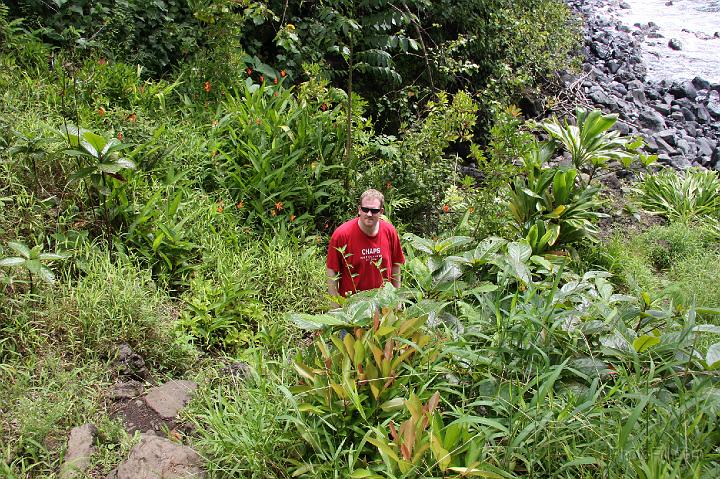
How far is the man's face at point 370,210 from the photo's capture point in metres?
3.59

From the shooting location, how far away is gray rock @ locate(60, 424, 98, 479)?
A: 106 inches

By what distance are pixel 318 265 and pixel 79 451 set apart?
238 centimetres

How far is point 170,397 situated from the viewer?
3.34 metres

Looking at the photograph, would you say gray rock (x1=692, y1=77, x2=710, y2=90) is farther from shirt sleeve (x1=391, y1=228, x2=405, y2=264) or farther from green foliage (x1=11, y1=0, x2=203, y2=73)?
shirt sleeve (x1=391, y1=228, x2=405, y2=264)

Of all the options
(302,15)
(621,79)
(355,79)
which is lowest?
(621,79)

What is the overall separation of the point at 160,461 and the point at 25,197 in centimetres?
245

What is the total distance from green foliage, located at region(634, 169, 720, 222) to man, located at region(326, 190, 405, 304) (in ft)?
15.8

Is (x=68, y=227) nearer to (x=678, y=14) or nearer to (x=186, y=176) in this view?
(x=186, y=176)

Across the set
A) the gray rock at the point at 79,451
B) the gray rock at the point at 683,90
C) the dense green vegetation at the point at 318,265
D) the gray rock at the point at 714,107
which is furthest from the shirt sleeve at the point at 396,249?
the gray rock at the point at 683,90

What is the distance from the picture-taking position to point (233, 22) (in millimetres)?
5840

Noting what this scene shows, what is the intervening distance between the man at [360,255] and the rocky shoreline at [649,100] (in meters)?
6.77

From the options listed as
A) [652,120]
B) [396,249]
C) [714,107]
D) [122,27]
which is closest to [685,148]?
[652,120]

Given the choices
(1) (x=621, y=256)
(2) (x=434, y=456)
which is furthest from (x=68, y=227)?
(1) (x=621, y=256)

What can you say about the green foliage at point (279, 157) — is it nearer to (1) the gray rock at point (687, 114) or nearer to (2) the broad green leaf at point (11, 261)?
(2) the broad green leaf at point (11, 261)
